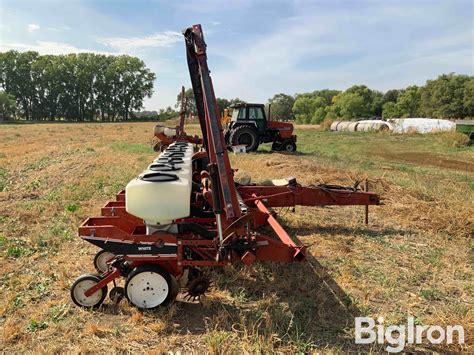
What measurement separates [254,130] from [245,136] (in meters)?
0.56

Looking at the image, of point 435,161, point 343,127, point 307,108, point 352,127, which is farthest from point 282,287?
point 307,108

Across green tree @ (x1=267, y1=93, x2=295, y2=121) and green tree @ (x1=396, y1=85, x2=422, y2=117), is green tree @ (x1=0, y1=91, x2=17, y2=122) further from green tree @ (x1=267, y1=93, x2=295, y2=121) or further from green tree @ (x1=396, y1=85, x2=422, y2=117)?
green tree @ (x1=396, y1=85, x2=422, y2=117)

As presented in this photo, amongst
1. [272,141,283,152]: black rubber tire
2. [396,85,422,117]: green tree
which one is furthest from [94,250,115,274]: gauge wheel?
[396,85,422,117]: green tree

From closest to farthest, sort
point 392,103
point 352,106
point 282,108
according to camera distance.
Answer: point 352,106 → point 392,103 → point 282,108

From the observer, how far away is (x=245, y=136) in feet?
56.5

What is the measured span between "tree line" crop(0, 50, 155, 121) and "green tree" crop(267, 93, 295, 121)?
34513 millimetres

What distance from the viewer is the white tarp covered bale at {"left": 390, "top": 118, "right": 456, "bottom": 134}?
31808mm

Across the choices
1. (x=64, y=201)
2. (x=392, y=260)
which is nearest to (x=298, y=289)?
(x=392, y=260)

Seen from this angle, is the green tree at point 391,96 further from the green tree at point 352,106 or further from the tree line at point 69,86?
the tree line at point 69,86

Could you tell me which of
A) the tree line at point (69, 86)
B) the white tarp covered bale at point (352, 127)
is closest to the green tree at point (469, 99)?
the white tarp covered bale at point (352, 127)

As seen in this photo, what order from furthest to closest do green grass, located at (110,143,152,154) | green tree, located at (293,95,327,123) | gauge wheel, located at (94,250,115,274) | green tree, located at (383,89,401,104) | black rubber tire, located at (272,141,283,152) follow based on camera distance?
green tree, located at (293,95,327,123) < green tree, located at (383,89,401,104) < black rubber tire, located at (272,141,283,152) < green grass, located at (110,143,152,154) < gauge wheel, located at (94,250,115,274)

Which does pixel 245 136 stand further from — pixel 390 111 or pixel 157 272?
pixel 390 111

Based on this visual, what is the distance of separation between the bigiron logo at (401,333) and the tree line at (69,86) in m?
94.4

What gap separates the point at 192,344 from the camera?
318 centimetres
